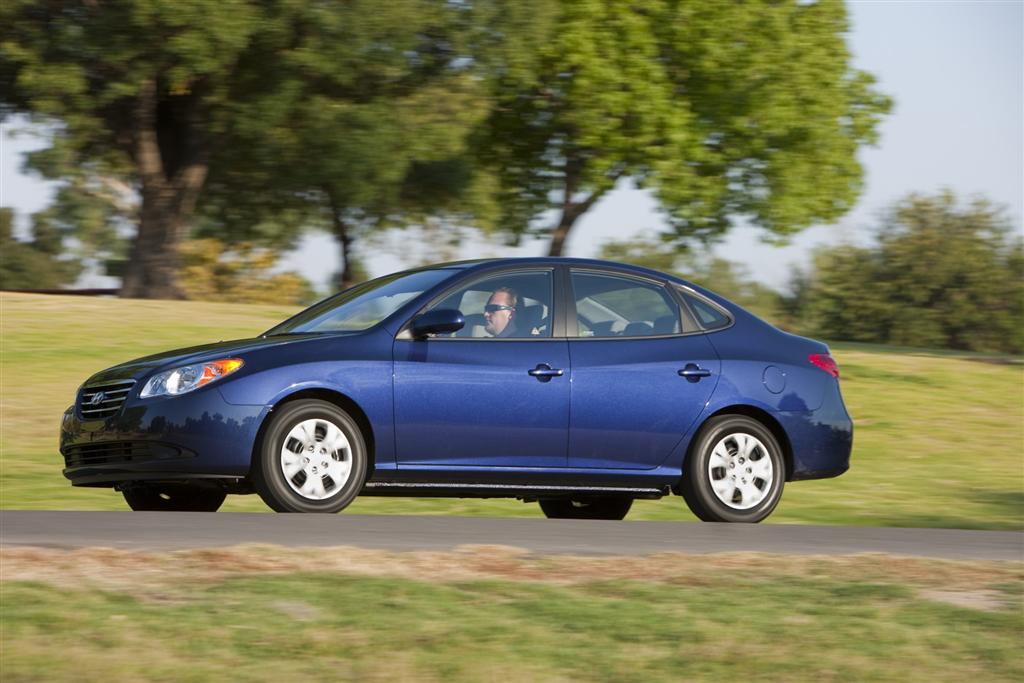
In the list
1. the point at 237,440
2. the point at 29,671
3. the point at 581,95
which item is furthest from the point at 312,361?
the point at 581,95

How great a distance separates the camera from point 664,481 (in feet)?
32.9

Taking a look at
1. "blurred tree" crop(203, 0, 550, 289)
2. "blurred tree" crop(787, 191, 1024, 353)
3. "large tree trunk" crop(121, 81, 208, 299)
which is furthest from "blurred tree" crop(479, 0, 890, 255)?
"blurred tree" crop(787, 191, 1024, 353)

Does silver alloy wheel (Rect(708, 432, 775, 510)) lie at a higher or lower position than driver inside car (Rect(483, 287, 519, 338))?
lower

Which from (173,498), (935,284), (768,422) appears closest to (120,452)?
(173,498)

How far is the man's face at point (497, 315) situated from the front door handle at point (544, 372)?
1.07 ft

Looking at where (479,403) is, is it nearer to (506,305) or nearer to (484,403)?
(484,403)

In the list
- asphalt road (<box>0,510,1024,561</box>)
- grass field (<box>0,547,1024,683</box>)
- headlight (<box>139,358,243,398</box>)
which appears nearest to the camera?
grass field (<box>0,547,1024,683</box>)

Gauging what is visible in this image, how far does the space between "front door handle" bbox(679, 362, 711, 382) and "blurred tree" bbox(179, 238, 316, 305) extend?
53716 millimetres

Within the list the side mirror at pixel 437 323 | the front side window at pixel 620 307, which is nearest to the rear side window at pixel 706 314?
the front side window at pixel 620 307

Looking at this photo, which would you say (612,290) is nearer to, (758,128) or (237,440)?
(237,440)

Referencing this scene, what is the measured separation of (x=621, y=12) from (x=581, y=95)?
6.50ft

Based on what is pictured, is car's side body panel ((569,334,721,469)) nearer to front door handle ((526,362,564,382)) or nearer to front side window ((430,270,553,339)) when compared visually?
front door handle ((526,362,564,382))

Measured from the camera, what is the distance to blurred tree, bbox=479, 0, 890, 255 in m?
36.2

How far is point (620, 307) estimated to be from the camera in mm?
10242
